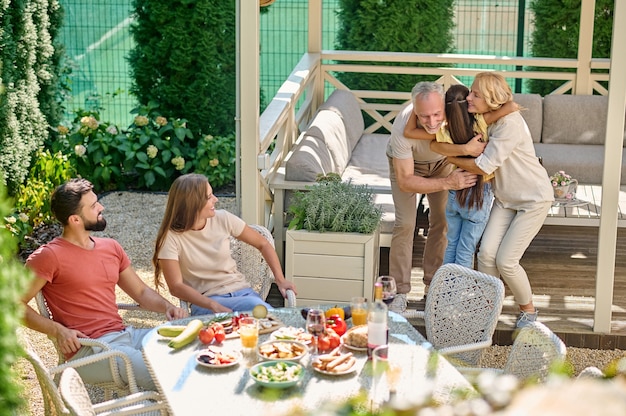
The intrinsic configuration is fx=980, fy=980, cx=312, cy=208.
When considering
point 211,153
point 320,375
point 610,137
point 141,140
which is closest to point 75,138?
point 141,140

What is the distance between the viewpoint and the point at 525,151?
16.3 feet

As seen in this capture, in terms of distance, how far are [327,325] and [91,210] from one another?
3.70 ft

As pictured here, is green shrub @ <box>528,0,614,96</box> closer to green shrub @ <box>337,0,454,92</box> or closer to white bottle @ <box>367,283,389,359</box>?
green shrub @ <box>337,0,454,92</box>

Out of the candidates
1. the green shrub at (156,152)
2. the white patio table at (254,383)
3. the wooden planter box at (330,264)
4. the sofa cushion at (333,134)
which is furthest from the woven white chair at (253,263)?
the green shrub at (156,152)

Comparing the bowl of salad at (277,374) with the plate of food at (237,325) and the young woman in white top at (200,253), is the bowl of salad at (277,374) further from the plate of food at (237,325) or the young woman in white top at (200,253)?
the young woman in white top at (200,253)

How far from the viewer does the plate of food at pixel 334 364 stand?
339cm

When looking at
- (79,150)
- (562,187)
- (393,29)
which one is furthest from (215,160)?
(562,187)

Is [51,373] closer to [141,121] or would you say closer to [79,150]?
[79,150]

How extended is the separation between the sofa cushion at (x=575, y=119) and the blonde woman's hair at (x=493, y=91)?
3.87 m

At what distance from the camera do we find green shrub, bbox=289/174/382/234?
5305 millimetres

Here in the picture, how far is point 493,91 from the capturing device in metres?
4.86

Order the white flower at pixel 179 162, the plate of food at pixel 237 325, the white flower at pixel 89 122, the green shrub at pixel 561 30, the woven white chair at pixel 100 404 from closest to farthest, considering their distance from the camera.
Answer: the woven white chair at pixel 100 404 → the plate of food at pixel 237 325 → the white flower at pixel 89 122 → the white flower at pixel 179 162 → the green shrub at pixel 561 30

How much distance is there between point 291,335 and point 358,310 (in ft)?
0.91

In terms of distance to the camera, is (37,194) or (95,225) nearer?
(95,225)
